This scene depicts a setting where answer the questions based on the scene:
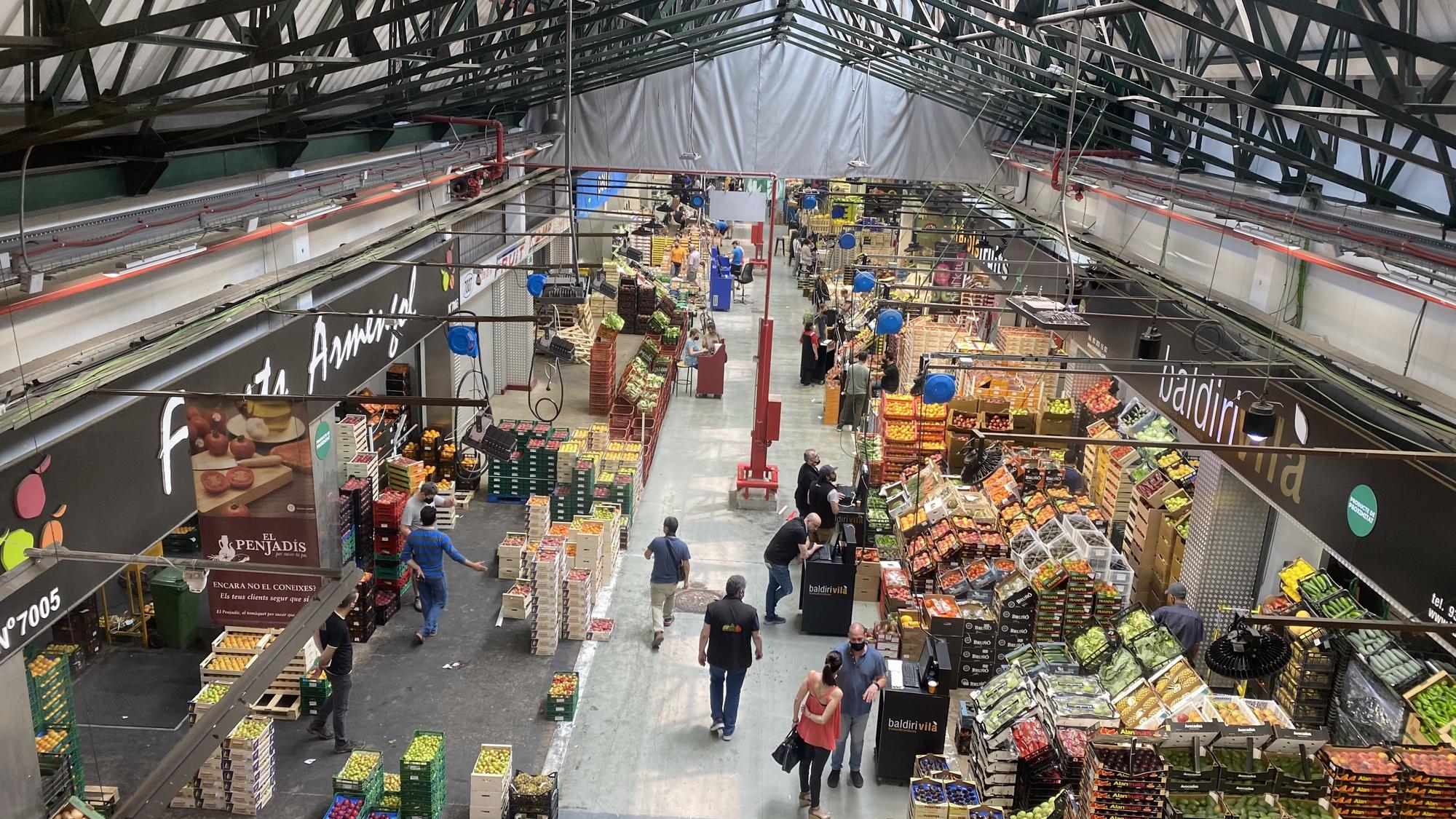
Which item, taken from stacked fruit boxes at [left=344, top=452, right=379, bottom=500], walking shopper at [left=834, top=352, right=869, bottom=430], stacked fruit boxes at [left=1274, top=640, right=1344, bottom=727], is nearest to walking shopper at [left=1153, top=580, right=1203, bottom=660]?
stacked fruit boxes at [left=1274, top=640, right=1344, bottom=727]

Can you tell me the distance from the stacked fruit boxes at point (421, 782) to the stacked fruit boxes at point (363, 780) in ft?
0.58

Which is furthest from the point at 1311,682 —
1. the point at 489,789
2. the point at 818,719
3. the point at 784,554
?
the point at 489,789

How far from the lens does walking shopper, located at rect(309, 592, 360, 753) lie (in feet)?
29.6

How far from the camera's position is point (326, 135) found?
10719 millimetres

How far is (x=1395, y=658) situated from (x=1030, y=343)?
10.4m

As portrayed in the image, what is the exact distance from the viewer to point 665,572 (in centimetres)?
1124

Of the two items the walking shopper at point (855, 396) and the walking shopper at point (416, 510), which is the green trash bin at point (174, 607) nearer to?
the walking shopper at point (416, 510)

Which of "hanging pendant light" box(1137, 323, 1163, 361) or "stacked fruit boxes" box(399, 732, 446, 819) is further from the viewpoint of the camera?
"hanging pendant light" box(1137, 323, 1163, 361)

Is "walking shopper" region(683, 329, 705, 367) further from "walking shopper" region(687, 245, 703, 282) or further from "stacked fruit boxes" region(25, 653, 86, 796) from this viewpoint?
"stacked fruit boxes" region(25, 653, 86, 796)

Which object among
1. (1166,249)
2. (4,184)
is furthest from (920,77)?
(4,184)

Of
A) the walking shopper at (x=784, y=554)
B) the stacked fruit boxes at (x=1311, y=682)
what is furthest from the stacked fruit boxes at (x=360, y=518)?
the stacked fruit boxes at (x=1311, y=682)

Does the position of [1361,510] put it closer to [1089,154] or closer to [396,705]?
[396,705]

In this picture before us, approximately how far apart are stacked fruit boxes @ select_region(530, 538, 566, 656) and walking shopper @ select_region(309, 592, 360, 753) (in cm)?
200

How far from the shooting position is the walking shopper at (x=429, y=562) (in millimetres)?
10969
